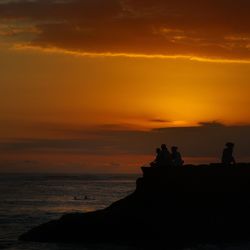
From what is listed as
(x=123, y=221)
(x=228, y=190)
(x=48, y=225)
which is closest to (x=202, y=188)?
(x=228, y=190)

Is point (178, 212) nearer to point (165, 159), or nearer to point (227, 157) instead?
point (165, 159)

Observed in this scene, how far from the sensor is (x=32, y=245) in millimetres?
45406

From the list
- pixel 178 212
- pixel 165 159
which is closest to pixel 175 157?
pixel 165 159

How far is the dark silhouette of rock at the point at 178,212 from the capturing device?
43.5 metres

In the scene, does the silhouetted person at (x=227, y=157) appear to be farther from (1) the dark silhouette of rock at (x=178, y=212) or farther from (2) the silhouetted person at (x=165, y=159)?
(2) the silhouetted person at (x=165, y=159)

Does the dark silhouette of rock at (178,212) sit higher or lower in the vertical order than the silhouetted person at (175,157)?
lower

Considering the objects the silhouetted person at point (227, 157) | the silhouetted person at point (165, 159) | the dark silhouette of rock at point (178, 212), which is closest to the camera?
the dark silhouette of rock at point (178, 212)

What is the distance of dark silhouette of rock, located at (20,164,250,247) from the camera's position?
43500 mm

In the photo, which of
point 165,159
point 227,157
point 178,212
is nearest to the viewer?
point 178,212

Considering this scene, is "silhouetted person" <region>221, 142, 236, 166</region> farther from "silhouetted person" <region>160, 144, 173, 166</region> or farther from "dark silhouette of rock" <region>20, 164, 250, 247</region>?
"silhouetted person" <region>160, 144, 173, 166</region>

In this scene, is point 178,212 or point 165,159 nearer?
point 178,212

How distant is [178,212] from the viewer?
44.0 meters

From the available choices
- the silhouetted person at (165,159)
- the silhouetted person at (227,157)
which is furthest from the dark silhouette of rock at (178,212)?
the silhouetted person at (165,159)

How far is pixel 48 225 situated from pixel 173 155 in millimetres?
9442
